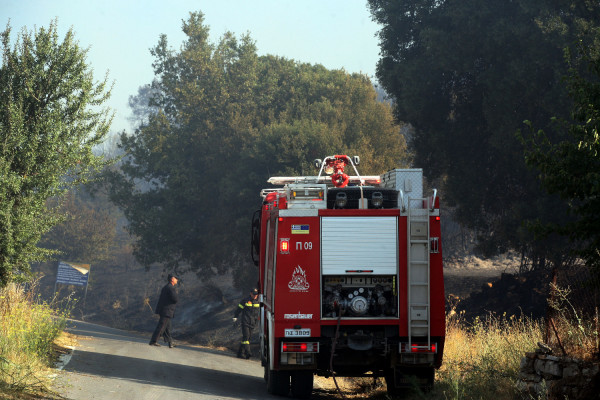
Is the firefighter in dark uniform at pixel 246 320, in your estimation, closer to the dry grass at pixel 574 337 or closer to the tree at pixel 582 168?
the dry grass at pixel 574 337

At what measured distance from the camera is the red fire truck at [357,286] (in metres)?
10.5

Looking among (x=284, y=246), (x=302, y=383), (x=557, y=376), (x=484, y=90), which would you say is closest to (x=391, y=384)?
(x=302, y=383)

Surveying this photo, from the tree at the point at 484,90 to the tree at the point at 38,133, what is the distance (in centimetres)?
1176

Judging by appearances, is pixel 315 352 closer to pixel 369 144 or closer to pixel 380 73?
pixel 380 73

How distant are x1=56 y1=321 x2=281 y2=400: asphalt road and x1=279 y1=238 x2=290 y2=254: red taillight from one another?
2.40 meters

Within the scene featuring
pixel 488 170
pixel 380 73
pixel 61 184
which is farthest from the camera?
pixel 380 73

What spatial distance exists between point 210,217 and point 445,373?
26.2 meters

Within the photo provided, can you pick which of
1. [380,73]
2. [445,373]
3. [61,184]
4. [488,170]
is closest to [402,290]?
[445,373]

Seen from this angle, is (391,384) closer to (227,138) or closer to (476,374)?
(476,374)

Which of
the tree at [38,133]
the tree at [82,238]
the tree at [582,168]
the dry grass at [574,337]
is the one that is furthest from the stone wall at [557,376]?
the tree at [82,238]

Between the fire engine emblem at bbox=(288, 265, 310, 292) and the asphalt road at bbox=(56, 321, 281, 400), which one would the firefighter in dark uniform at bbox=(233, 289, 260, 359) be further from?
the fire engine emblem at bbox=(288, 265, 310, 292)

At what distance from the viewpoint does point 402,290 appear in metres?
10.5

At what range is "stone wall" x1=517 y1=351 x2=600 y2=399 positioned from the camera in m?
8.12

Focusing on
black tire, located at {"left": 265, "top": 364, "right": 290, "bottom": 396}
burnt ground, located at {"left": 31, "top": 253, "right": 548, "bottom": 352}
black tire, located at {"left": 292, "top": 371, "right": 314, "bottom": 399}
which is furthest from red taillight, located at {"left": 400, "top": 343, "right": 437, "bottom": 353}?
burnt ground, located at {"left": 31, "top": 253, "right": 548, "bottom": 352}
